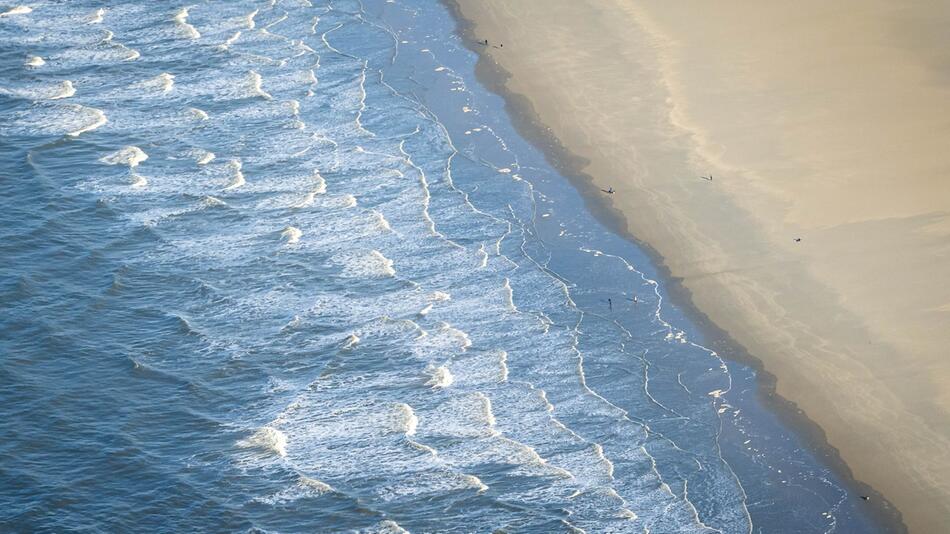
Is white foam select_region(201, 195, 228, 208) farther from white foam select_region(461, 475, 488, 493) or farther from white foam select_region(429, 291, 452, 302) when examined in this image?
white foam select_region(461, 475, 488, 493)

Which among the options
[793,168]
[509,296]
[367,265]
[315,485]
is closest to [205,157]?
[367,265]

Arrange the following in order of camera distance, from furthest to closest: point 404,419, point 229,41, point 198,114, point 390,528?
point 229,41, point 198,114, point 404,419, point 390,528

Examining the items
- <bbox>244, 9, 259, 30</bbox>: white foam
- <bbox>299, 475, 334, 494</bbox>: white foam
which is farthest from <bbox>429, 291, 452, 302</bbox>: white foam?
<bbox>244, 9, 259, 30</bbox>: white foam

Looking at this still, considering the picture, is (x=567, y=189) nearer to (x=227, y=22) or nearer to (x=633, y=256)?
(x=633, y=256)

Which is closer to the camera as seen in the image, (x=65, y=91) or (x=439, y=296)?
(x=439, y=296)

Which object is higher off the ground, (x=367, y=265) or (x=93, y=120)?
(x=93, y=120)

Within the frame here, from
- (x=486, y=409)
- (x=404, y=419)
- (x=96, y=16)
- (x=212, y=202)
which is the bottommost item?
(x=486, y=409)

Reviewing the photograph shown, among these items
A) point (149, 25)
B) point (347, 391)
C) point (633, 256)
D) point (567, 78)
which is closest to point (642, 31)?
point (567, 78)

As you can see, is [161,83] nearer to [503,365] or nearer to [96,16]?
[96,16]
